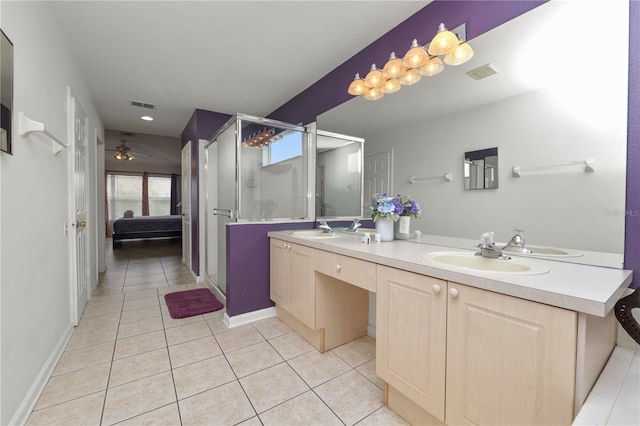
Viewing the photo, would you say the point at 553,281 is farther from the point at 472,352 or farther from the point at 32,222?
the point at 32,222

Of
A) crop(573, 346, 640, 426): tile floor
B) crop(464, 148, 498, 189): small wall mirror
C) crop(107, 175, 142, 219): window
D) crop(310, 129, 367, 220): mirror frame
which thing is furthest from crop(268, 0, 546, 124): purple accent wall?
crop(107, 175, 142, 219): window

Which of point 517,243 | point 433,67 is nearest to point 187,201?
point 433,67

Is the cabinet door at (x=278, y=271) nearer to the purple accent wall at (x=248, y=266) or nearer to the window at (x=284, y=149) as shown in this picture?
the purple accent wall at (x=248, y=266)

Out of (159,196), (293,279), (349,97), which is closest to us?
(293,279)

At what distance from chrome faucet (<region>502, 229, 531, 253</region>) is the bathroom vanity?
5.8 inches

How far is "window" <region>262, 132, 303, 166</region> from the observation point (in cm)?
289

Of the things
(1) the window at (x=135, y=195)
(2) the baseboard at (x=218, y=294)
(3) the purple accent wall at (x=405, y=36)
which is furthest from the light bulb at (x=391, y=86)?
(1) the window at (x=135, y=195)

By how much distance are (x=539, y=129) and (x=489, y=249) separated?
64 centimetres

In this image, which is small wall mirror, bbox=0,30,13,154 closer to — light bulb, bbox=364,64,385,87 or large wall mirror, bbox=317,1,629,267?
light bulb, bbox=364,64,385,87

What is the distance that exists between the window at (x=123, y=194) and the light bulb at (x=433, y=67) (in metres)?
9.83

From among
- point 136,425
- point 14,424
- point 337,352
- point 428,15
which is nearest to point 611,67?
point 428,15

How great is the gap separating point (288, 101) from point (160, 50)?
143 centimetres

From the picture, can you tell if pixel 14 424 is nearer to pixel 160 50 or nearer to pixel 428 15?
pixel 160 50

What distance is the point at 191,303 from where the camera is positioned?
2.93 meters
